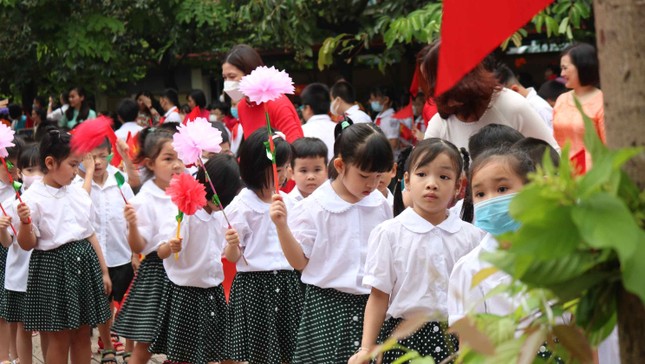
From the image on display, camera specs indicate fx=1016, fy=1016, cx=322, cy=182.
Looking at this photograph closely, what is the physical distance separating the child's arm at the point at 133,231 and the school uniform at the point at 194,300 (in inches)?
6.8

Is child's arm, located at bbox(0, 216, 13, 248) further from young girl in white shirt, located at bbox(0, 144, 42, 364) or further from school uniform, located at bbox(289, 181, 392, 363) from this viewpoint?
school uniform, located at bbox(289, 181, 392, 363)

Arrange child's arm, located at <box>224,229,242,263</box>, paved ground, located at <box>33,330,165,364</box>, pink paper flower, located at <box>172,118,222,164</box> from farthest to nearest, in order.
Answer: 1. paved ground, located at <box>33,330,165,364</box>
2. child's arm, located at <box>224,229,242,263</box>
3. pink paper flower, located at <box>172,118,222,164</box>

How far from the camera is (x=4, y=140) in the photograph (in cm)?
594

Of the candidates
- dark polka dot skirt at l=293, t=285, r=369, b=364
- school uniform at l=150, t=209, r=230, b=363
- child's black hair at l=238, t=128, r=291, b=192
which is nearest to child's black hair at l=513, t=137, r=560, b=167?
dark polka dot skirt at l=293, t=285, r=369, b=364

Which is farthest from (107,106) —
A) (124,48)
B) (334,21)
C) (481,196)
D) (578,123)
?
(481,196)

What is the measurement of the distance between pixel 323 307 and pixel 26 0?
34.5ft

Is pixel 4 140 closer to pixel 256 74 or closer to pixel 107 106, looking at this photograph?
pixel 256 74

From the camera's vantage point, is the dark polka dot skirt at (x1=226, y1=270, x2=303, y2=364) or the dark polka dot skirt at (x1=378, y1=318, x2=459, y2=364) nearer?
the dark polka dot skirt at (x1=378, y1=318, x2=459, y2=364)

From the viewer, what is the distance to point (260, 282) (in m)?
5.44

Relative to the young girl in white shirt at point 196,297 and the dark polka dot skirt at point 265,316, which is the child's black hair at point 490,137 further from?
the young girl in white shirt at point 196,297

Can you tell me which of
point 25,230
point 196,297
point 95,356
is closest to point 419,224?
point 196,297

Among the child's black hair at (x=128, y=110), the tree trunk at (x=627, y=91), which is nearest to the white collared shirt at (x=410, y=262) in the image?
the tree trunk at (x=627, y=91)

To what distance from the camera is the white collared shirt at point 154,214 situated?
5.83 m

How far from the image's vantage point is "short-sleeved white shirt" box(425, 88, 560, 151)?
4.76m
